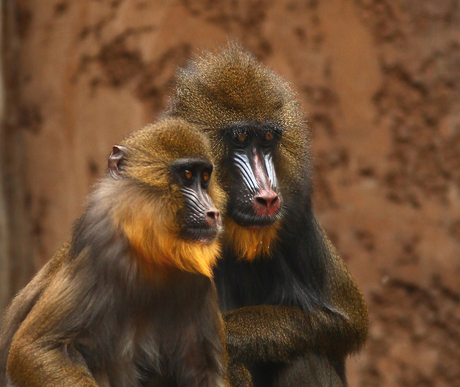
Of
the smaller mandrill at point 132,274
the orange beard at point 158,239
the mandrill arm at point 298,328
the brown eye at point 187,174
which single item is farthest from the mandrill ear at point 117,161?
the mandrill arm at point 298,328

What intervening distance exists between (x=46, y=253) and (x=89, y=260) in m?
4.33

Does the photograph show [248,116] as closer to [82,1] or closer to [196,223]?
[196,223]

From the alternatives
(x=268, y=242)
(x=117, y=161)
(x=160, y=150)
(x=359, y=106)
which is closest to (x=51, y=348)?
(x=117, y=161)

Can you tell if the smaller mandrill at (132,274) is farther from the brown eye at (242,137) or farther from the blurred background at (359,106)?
the blurred background at (359,106)

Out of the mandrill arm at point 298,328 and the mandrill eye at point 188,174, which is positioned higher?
the mandrill eye at point 188,174

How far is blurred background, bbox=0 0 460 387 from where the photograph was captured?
25.3 ft

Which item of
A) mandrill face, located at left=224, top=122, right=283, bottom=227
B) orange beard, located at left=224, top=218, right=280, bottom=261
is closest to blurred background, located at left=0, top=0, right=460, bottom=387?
mandrill face, located at left=224, top=122, right=283, bottom=227

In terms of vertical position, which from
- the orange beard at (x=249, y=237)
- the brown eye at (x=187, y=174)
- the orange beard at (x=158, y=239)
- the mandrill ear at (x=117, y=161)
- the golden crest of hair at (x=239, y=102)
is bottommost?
the orange beard at (x=249, y=237)

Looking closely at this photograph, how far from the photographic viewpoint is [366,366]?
7.95m

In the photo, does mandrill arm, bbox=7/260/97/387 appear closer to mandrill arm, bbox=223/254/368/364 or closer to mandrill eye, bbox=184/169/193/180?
mandrill eye, bbox=184/169/193/180

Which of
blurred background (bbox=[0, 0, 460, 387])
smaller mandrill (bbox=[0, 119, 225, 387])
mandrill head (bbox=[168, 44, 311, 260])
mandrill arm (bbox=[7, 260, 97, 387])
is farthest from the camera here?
blurred background (bbox=[0, 0, 460, 387])

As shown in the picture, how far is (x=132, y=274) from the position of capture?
13.1ft

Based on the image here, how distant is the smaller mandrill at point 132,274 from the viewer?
12.7 ft

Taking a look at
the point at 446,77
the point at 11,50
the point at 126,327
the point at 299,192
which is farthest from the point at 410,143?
the point at 126,327
